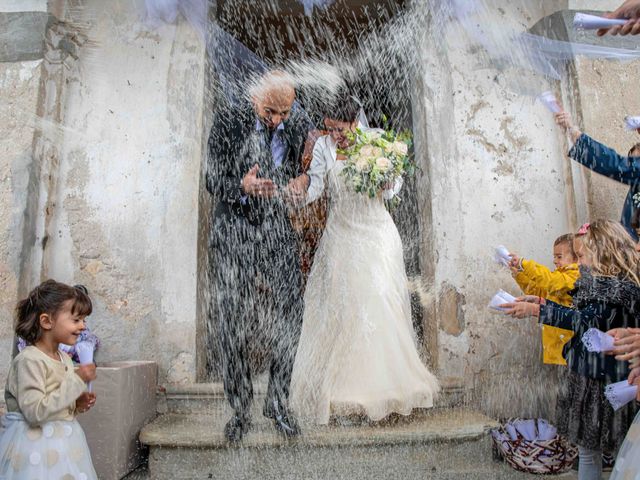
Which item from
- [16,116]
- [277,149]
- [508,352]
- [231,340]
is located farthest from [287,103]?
[508,352]

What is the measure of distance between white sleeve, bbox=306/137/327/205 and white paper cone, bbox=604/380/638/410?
2668mm

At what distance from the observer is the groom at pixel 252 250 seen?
3734 millimetres

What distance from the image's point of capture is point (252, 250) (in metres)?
3.80

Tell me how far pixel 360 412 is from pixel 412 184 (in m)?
2.42

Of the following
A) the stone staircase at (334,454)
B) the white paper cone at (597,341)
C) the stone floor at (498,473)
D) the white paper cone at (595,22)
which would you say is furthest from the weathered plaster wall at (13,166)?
the white paper cone at (595,22)

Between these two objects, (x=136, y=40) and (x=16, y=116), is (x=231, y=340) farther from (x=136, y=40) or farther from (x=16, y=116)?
(x=136, y=40)

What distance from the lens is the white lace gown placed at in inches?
167

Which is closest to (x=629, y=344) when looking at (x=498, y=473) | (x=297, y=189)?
(x=498, y=473)

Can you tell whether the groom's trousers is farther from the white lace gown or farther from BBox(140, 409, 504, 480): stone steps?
the white lace gown

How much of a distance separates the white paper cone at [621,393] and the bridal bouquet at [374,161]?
2332mm

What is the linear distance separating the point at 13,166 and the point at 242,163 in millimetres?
2309

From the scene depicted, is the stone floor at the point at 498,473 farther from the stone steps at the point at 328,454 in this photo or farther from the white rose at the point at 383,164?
the white rose at the point at 383,164

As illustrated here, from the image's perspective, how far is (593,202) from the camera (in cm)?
531

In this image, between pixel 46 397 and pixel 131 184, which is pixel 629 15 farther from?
pixel 131 184
